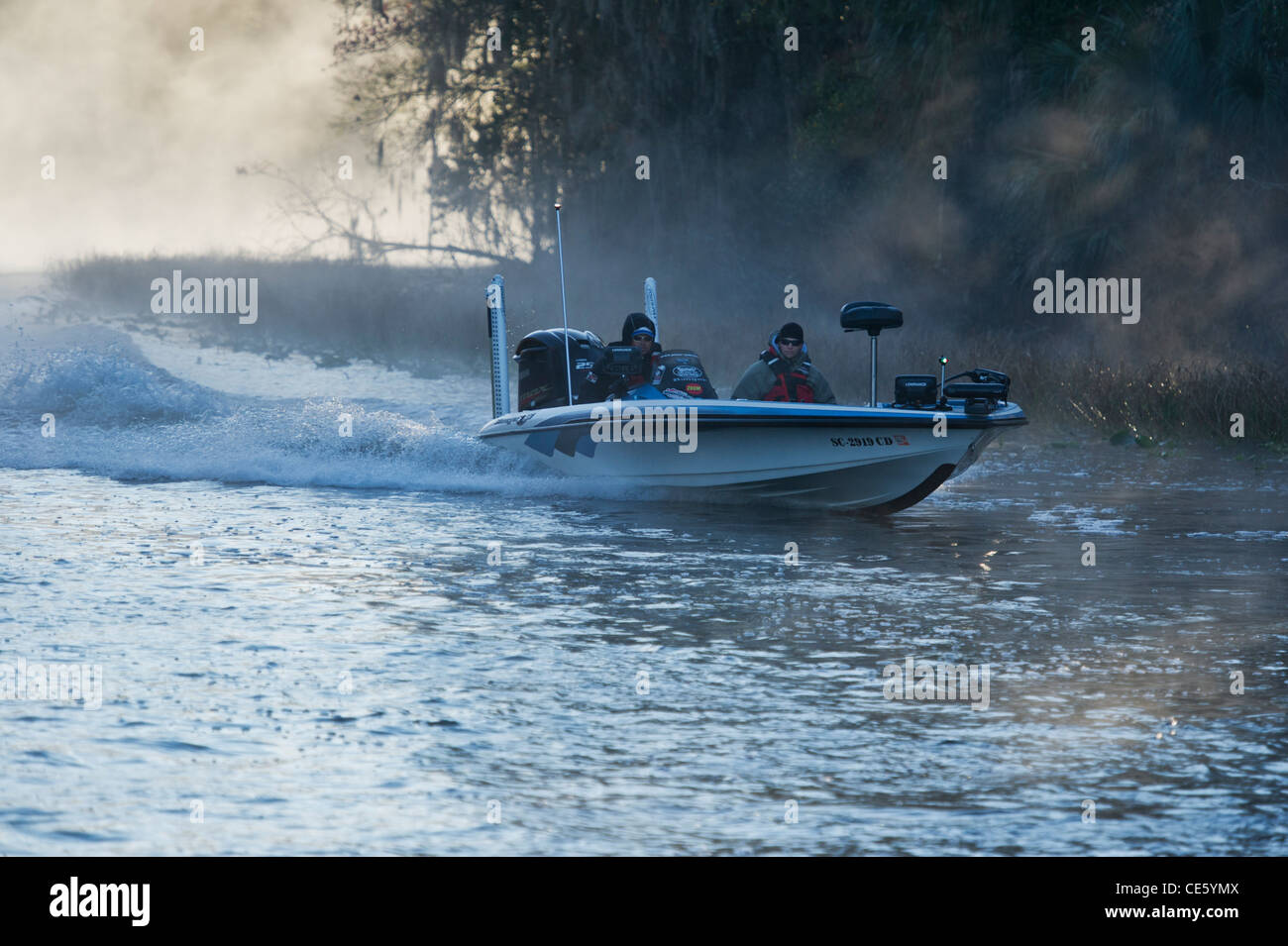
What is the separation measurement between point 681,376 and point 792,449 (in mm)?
1170

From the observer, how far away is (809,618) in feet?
28.0

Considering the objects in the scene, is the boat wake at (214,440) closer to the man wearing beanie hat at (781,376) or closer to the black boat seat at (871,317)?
the man wearing beanie hat at (781,376)

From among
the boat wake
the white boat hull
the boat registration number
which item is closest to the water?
the white boat hull

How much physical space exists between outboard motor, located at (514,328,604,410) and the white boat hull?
1.69 feet

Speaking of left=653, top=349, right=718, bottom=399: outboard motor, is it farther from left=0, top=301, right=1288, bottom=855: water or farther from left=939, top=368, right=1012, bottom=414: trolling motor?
left=939, top=368, right=1012, bottom=414: trolling motor

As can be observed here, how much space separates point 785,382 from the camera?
1316 cm

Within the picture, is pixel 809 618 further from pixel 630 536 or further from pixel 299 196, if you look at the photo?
pixel 299 196

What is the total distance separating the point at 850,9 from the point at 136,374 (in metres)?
12.5

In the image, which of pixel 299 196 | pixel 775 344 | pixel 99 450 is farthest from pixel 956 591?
pixel 299 196

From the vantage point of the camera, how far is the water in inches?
207

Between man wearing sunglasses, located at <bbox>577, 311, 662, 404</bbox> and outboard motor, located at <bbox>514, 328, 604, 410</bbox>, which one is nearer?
man wearing sunglasses, located at <bbox>577, 311, 662, 404</bbox>

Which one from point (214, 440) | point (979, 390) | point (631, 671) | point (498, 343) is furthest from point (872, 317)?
point (214, 440)

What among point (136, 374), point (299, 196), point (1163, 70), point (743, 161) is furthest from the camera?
point (299, 196)

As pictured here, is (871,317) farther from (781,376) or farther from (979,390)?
(781,376)
